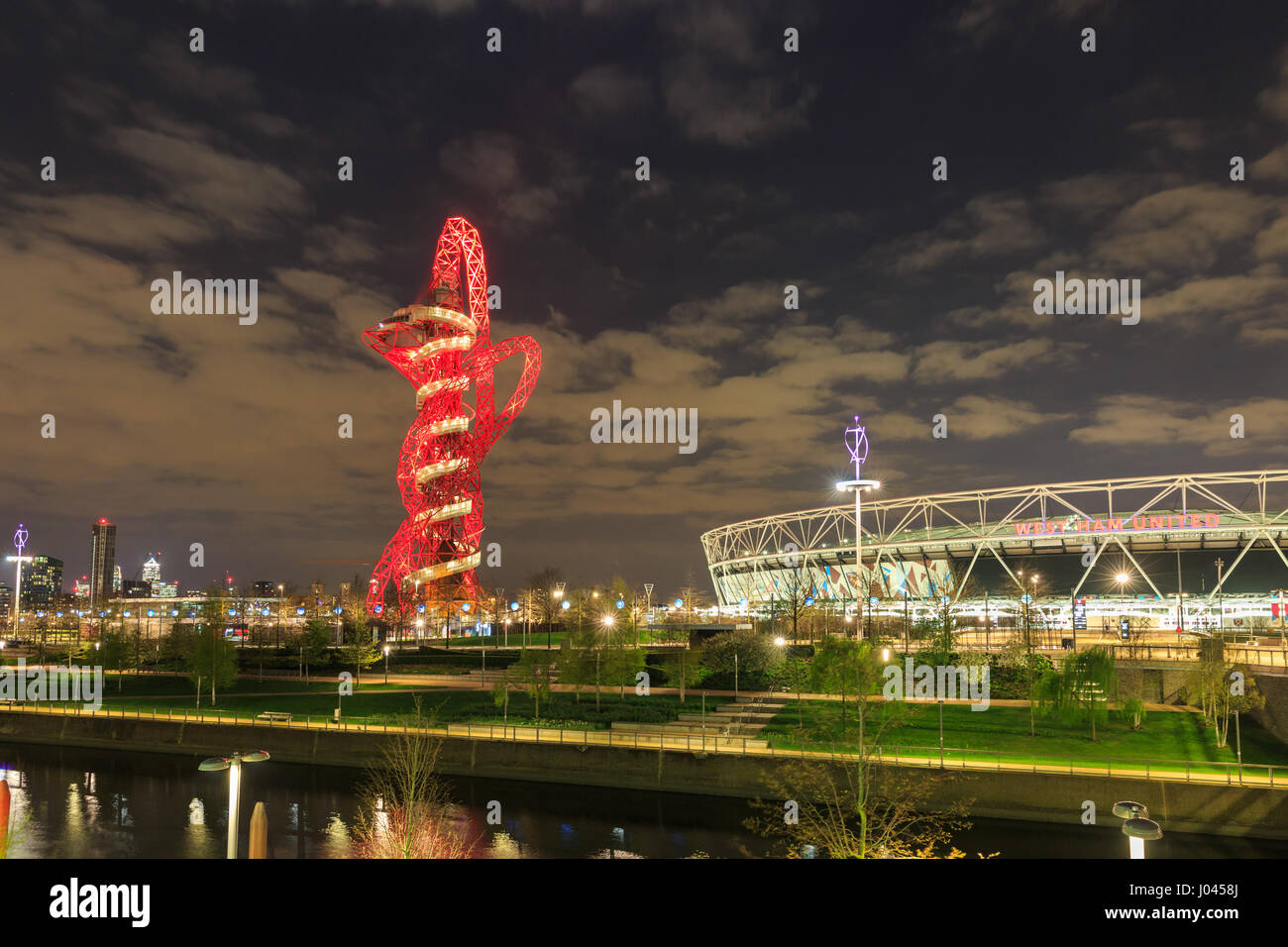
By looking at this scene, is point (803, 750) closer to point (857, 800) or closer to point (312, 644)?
point (857, 800)

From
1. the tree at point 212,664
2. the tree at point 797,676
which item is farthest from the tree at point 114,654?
the tree at point 797,676

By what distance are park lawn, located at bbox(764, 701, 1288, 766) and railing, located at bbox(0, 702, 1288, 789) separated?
1.59 feet

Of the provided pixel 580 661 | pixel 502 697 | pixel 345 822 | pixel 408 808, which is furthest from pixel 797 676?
pixel 408 808

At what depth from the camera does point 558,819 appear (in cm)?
2856

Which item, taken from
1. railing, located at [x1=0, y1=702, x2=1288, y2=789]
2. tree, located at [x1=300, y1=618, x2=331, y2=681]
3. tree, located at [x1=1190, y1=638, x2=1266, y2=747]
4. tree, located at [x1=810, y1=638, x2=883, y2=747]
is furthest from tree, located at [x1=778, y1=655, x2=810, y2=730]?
tree, located at [x1=300, y1=618, x2=331, y2=681]

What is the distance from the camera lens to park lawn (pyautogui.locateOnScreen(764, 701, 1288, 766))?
3086 cm

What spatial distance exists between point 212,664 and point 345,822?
84.5 ft

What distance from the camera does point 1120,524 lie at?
3337 inches

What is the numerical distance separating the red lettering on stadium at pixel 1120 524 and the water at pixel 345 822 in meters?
68.7

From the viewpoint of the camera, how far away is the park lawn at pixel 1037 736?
30.9m
